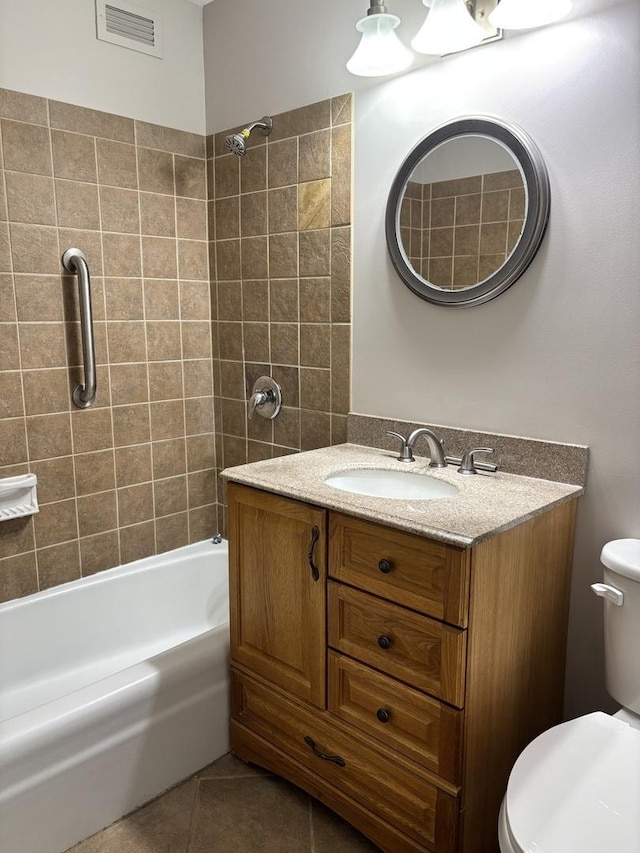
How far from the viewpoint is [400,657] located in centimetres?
142

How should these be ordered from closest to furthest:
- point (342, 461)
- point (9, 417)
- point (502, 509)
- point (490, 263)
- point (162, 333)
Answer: point (502, 509)
point (490, 263)
point (342, 461)
point (9, 417)
point (162, 333)

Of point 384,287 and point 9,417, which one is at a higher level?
point 384,287

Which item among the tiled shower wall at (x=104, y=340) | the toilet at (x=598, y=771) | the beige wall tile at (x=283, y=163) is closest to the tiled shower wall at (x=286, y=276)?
the beige wall tile at (x=283, y=163)

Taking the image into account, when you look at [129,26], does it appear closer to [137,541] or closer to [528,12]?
[528,12]

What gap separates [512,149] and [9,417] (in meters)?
1.73

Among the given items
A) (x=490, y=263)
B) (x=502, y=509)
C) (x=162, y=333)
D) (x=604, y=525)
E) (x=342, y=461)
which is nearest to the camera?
(x=502, y=509)

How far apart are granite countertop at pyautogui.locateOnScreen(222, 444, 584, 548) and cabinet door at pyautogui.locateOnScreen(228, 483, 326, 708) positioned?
0.05 metres

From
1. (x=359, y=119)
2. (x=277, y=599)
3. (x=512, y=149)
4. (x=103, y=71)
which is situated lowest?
(x=277, y=599)

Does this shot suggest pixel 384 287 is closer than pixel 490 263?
No

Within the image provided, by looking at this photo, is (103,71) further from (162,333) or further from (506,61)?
(506,61)

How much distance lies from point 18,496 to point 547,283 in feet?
5.78

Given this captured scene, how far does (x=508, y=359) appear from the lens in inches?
68.0

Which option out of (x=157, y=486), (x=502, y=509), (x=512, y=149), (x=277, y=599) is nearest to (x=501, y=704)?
(x=502, y=509)

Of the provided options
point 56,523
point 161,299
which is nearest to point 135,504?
point 56,523
